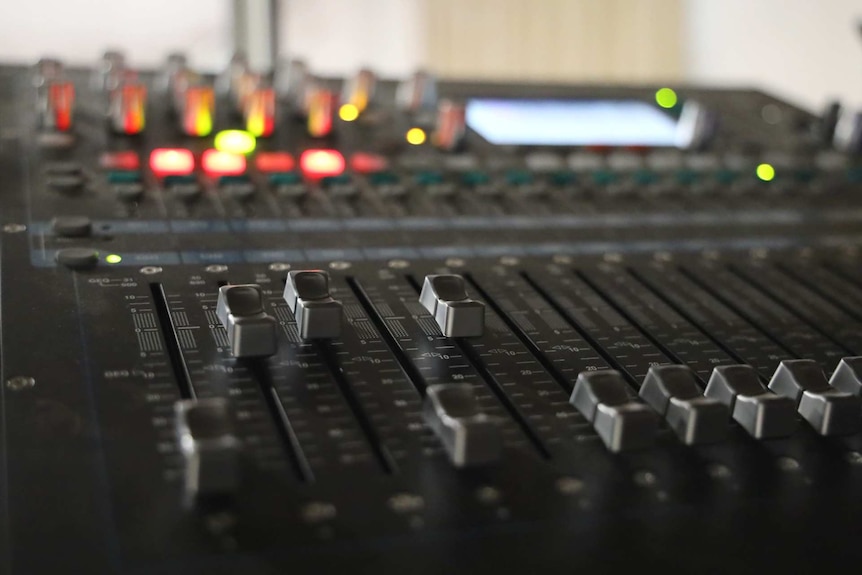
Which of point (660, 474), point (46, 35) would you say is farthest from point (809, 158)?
point (46, 35)

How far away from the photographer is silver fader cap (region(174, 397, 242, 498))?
56 cm

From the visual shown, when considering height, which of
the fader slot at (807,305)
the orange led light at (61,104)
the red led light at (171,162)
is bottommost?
the fader slot at (807,305)

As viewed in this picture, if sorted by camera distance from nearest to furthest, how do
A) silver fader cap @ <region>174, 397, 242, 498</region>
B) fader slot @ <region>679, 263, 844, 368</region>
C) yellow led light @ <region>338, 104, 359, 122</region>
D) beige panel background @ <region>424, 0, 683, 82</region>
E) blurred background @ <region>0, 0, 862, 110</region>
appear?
silver fader cap @ <region>174, 397, 242, 498</region>, fader slot @ <region>679, 263, 844, 368</region>, yellow led light @ <region>338, 104, 359, 122</region>, blurred background @ <region>0, 0, 862, 110</region>, beige panel background @ <region>424, 0, 683, 82</region>

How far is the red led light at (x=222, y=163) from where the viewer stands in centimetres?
115

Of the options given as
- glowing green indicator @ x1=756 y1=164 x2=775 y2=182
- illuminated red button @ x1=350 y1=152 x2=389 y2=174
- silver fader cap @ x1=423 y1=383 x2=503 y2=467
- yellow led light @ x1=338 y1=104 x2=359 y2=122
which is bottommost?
silver fader cap @ x1=423 y1=383 x2=503 y2=467

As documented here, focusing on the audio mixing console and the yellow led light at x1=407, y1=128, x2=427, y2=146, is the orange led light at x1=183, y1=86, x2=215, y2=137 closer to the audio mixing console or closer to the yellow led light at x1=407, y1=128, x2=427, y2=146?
the audio mixing console

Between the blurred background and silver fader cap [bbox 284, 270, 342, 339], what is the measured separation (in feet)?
6.96

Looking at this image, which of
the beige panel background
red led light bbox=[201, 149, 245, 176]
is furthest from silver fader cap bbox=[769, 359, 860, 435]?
the beige panel background

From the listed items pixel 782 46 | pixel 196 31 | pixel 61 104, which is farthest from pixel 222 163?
pixel 782 46

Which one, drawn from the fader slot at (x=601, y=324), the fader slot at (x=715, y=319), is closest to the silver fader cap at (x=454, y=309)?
the fader slot at (x=601, y=324)

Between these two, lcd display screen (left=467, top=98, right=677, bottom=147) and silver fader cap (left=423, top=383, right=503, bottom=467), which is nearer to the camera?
silver fader cap (left=423, top=383, right=503, bottom=467)

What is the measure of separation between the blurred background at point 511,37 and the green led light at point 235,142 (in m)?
1.63

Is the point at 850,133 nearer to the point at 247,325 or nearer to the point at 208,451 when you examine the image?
the point at 247,325

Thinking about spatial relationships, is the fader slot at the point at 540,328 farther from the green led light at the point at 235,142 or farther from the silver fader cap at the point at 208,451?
the green led light at the point at 235,142
